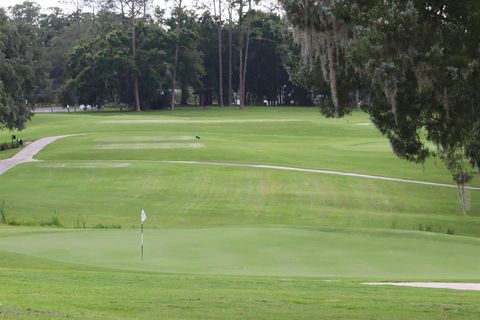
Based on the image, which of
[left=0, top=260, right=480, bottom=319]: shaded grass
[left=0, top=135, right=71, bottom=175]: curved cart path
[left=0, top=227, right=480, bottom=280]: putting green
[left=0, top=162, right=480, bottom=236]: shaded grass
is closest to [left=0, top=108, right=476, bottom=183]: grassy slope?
[left=0, top=135, right=71, bottom=175]: curved cart path

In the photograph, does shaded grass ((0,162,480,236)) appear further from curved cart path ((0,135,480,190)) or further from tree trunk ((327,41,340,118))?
tree trunk ((327,41,340,118))

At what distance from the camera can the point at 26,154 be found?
58.5m

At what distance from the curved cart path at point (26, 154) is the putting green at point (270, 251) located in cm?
2734

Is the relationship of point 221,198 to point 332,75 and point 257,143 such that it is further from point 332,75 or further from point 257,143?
point 257,143

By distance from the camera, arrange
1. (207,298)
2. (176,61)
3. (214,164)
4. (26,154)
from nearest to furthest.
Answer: (207,298) → (214,164) → (26,154) → (176,61)

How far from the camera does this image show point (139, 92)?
11388 cm

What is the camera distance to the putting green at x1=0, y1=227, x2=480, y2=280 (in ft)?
59.8

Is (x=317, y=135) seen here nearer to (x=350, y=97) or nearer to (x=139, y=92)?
(x=139, y=92)

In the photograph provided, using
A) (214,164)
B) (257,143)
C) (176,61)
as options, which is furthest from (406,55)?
(176,61)

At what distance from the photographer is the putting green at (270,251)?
18.2m

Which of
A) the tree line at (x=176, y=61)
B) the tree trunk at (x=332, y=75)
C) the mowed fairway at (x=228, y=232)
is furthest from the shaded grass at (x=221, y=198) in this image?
the tree line at (x=176, y=61)

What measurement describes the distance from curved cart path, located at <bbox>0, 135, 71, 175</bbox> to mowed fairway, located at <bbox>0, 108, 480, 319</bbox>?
4.06 ft

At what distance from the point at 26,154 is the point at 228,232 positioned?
3805 centimetres

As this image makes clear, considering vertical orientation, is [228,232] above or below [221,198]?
above
